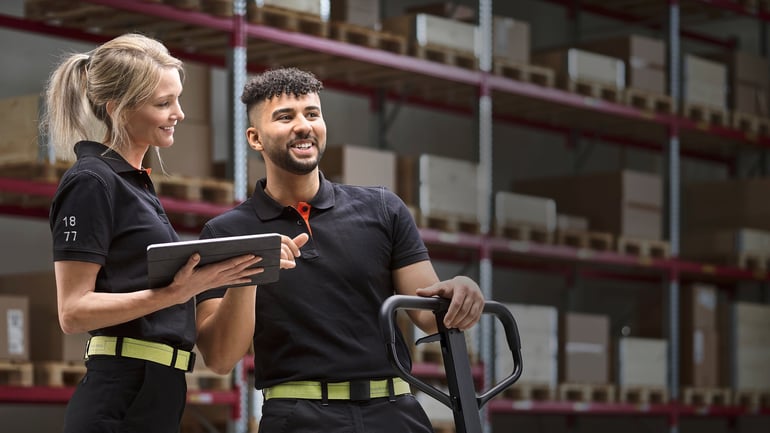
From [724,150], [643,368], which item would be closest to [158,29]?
[643,368]

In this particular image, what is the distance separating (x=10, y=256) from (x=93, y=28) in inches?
72.9

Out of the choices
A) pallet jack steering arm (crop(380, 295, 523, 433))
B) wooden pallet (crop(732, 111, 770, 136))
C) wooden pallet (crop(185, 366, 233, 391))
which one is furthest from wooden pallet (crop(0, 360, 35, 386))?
wooden pallet (crop(732, 111, 770, 136))

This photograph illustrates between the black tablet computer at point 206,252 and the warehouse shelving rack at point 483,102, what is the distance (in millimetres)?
4678

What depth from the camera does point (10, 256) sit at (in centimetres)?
924

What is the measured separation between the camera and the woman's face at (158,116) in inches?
125

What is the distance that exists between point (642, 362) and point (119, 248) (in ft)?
28.2

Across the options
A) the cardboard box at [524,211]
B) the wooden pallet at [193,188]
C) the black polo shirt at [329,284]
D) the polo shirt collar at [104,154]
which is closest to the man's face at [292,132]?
the black polo shirt at [329,284]

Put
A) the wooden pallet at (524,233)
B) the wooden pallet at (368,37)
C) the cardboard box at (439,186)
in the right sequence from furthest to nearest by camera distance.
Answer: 1. the wooden pallet at (524,233)
2. the cardboard box at (439,186)
3. the wooden pallet at (368,37)

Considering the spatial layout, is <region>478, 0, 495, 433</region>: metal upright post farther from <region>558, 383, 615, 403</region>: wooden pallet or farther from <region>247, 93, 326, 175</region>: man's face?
<region>247, 93, 326, 175</region>: man's face

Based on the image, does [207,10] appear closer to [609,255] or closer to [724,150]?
[609,255]

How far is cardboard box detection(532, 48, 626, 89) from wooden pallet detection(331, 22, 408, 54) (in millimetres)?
1819

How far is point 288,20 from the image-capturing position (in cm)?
880

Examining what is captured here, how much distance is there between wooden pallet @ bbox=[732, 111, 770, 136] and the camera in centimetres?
1203

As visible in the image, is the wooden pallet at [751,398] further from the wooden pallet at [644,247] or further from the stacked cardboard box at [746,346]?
the wooden pallet at [644,247]
